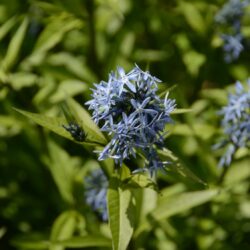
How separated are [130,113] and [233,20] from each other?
2296 millimetres

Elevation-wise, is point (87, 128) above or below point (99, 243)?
above

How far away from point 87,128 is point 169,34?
2.67 metres

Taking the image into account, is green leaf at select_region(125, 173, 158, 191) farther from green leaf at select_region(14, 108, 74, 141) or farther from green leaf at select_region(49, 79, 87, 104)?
green leaf at select_region(49, 79, 87, 104)

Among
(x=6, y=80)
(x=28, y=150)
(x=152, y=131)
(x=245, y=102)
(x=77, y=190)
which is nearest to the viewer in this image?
(x=152, y=131)

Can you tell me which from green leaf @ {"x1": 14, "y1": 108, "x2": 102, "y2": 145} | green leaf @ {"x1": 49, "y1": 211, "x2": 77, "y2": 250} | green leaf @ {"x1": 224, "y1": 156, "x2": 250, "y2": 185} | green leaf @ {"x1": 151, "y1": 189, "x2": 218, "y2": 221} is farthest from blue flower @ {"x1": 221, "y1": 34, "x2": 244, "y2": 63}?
green leaf @ {"x1": 14, "y1": 108, "x2": 102, "y2": 145}

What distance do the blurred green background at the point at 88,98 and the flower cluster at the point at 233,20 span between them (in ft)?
0.29

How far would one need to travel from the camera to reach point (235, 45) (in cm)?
425

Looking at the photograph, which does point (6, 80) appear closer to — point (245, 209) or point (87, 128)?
point (87, 128)

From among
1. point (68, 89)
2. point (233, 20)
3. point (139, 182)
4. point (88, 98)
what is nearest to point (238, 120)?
point (139, 182)

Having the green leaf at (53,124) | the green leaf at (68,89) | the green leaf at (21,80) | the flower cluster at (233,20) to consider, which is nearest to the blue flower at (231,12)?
the flower cluster at (233,20)

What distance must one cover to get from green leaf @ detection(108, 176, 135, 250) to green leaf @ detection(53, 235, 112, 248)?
510 mm

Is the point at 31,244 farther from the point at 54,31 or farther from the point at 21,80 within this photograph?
the point at 54,31

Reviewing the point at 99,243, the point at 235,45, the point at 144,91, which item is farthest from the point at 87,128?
the point at 235,45

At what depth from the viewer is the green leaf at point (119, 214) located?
2.26 m
